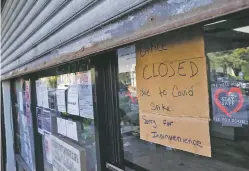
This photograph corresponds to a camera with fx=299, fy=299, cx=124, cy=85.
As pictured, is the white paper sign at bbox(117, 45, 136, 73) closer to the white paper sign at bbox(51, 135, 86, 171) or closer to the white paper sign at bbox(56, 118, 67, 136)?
the white paper sign at bbox(51, 135, 86, 171)

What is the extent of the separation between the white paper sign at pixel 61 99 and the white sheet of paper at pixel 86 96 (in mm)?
432

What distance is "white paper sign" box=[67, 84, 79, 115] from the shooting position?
8.25 feet

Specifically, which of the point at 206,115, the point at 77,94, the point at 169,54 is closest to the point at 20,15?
the point at 77,94

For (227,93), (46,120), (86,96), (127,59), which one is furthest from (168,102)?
(46,120)

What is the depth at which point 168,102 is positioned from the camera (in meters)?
1.41

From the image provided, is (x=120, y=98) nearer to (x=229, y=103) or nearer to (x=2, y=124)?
(x=229, y=103)

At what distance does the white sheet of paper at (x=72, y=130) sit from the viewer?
265 cm

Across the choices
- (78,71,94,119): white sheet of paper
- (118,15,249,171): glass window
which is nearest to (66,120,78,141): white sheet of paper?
(78,71,94,119): white sheet of paper

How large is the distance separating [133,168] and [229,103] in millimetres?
947

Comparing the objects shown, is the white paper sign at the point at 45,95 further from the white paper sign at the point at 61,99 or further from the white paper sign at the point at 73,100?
the white paper sign at the point at 73,100

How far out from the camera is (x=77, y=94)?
98.6 inches

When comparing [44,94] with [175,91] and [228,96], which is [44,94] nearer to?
[175,91]

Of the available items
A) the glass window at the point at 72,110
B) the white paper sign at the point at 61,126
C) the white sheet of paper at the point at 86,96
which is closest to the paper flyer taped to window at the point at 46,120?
the glass window at the point at 72,110

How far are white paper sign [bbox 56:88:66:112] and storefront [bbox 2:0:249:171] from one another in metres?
0.17
